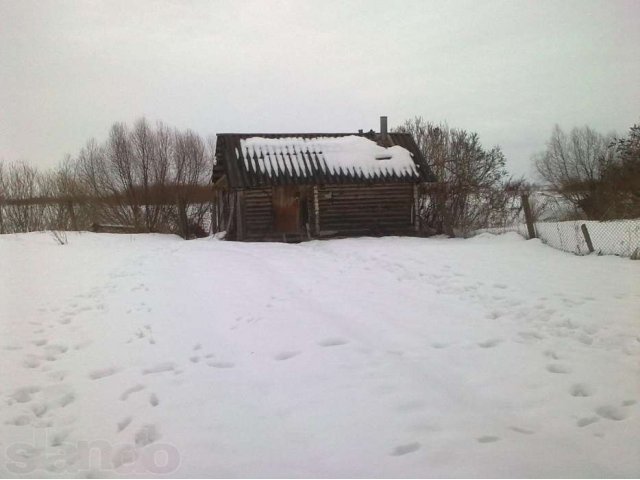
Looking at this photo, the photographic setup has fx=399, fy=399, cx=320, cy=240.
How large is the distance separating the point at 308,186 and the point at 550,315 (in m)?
12.2

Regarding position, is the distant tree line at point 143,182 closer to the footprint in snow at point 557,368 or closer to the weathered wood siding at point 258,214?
the weathered wood siding at point 258,214

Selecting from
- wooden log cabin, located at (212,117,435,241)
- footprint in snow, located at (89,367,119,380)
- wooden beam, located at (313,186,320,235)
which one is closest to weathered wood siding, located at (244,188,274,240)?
wooden log cabin, located at (212,117,435,241)

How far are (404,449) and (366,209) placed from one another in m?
14.4

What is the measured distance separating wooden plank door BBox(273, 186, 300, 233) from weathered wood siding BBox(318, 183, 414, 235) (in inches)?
38.5

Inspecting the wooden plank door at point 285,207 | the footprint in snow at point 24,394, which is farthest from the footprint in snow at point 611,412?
the wooden plank door at point 285,207

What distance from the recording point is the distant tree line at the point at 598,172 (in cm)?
1156

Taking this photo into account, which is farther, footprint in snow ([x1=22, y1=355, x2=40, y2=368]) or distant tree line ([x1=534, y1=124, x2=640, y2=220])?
distant tree line ([x1=534, y1=124, x2=640, y2=220])

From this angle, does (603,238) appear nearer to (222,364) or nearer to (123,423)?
(222,364)

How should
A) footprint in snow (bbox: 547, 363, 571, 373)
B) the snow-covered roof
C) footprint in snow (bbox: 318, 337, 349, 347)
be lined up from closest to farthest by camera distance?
footprint in snow (bbox: 547, 363, 571, 373) → footprint in snow (bbox: 318, 337, 349, 347) → the snow-covered roof

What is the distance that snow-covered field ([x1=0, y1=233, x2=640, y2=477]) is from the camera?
7.50 feet

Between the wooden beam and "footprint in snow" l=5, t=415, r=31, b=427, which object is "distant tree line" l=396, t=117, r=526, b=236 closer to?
the wooden beam

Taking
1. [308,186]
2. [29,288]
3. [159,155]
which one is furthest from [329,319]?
[159,155]

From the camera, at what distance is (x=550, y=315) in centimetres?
465

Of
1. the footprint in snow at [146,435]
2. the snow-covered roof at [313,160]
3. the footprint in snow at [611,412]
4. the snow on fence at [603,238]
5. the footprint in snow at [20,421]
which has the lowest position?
the footprint in snow at [611,412]
